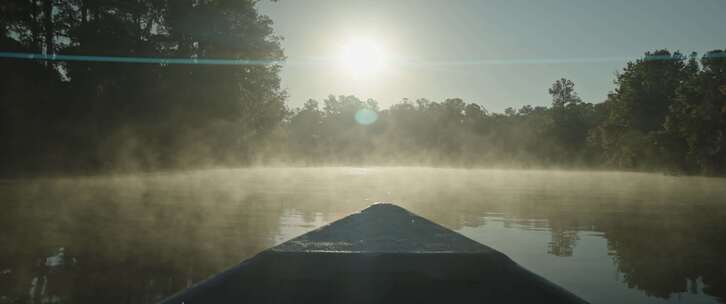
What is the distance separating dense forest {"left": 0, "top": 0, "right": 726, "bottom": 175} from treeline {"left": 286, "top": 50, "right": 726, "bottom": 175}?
211 mm

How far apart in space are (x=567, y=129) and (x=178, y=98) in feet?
226

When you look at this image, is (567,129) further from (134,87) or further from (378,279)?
(378,279)

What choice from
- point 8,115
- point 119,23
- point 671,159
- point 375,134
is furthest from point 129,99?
point 375,134

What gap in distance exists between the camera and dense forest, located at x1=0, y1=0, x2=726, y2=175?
28062 millimetres

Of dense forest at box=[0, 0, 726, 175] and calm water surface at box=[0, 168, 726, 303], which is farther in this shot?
dense forest at box=[0, 0, 726, 175]

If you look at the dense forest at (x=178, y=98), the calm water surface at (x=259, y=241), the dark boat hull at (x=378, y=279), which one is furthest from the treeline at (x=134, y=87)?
the dark boat hull at (x=378, y=279)

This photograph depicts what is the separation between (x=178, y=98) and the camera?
36.2m

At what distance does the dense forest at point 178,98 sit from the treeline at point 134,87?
0.26 feet

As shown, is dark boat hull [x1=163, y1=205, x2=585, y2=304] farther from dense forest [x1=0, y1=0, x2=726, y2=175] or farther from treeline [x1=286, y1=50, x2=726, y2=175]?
treeline [x1=286, y1=50, x2=726, y2=175]

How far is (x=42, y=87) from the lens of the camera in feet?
93.7

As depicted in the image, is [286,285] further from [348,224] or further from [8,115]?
[8,115]

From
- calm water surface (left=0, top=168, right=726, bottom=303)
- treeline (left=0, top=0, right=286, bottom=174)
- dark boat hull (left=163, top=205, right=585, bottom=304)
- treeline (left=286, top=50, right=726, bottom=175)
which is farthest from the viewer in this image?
treeline (left=286, top=50, right=726, bottom=175)

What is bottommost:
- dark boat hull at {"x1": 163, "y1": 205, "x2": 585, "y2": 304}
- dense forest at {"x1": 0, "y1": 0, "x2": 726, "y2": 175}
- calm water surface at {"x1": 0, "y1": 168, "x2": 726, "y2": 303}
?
calm water surface at {"x1": 0, "y1": 168, "x2": 726, "y2": 303}

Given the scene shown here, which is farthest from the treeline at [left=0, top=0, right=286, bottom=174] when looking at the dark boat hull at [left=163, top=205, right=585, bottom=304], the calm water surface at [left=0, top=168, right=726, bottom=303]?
the dark boat hull at [left=163, top=205, right=585, bottom=304]
